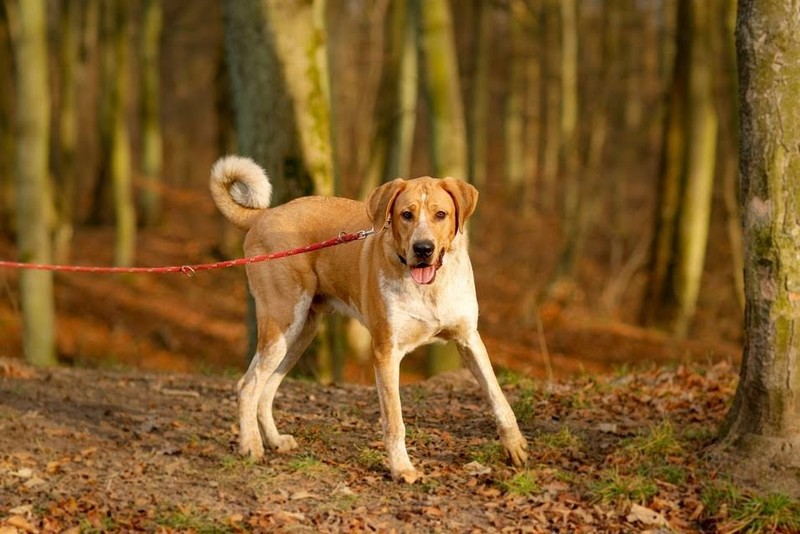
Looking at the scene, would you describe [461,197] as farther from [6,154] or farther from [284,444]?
[6,154]

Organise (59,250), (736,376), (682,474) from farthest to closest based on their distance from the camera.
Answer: (59,250) → (736,376) → (682,474)

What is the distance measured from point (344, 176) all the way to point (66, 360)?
29.7 feet

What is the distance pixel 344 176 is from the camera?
22438mm

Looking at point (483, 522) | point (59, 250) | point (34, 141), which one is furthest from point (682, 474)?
point (59, 250)

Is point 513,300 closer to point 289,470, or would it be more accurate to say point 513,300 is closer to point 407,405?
point 407,405

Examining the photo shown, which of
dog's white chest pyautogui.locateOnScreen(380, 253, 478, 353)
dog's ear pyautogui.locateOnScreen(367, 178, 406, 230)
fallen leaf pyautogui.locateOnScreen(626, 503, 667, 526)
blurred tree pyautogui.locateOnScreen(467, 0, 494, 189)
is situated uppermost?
blurred tree pyautogui.locateOnScreen(467, 0, 494, 189)

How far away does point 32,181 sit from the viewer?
11.1 metres

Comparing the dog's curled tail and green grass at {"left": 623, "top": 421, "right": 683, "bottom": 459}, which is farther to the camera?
the dog's curled tail

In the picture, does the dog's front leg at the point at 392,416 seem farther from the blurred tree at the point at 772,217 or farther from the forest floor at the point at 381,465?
the blurred tree at the point at 772,217

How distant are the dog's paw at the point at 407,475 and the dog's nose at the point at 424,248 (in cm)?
128

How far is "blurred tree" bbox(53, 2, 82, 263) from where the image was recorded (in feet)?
59.2

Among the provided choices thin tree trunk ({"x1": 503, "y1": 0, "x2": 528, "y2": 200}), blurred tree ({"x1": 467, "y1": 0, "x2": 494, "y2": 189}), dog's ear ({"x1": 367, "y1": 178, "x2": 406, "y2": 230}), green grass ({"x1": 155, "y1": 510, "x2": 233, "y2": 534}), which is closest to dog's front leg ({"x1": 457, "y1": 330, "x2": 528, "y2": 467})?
dog's ear ({"x1": 367, "y1": 178, "x2": 406, "y2": 230})

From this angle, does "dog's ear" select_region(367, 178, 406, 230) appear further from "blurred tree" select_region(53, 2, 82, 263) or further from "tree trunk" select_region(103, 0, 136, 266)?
"tree trunk" select_region(103, 0, 136, 266)

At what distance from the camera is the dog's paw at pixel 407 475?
582cm
